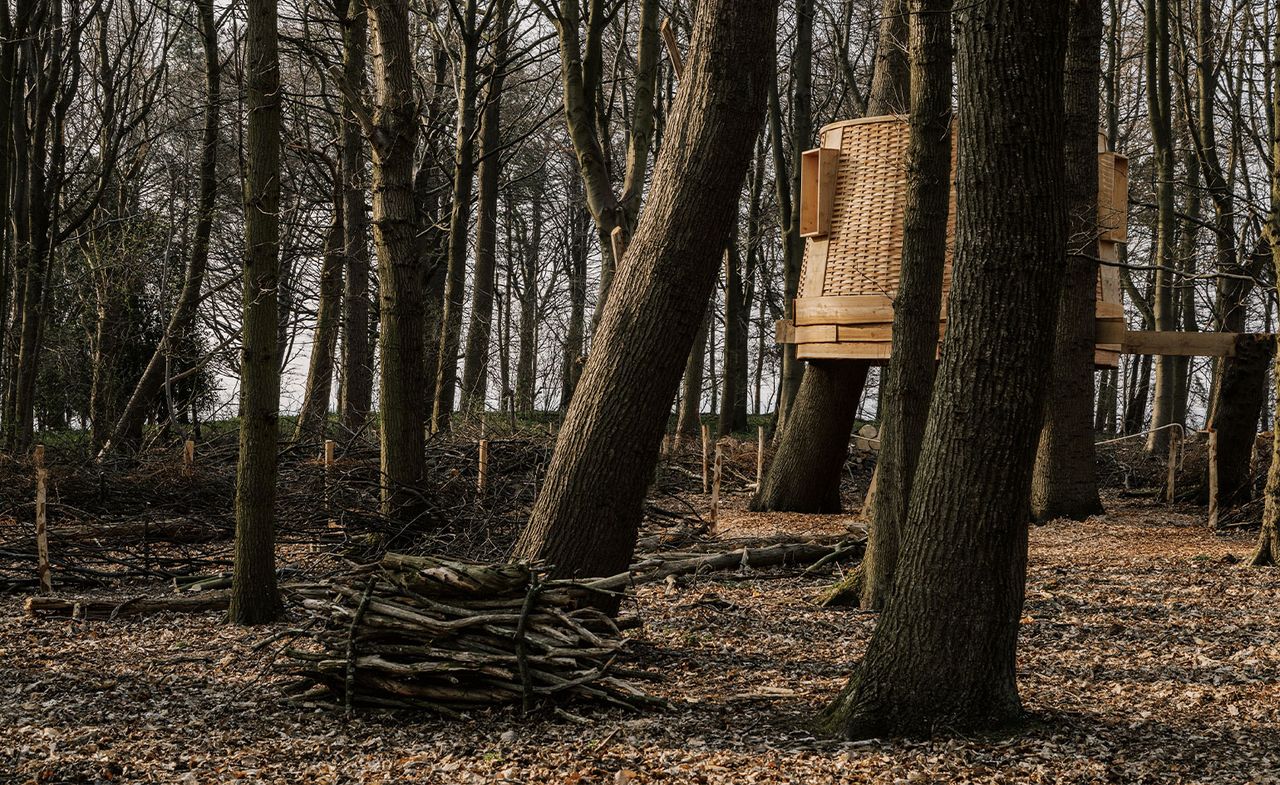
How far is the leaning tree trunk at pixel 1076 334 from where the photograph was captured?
11203 mm

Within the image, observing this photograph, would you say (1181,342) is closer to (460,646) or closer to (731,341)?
(460,646)

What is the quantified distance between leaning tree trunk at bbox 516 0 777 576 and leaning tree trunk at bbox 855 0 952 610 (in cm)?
137

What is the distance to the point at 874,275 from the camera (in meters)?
10.4

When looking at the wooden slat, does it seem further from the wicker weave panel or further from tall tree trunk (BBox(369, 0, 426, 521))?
tall tree trunk (BBox(369, 0, 426, 521))

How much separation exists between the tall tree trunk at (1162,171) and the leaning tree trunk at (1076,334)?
549 cm

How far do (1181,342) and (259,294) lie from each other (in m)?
9.17

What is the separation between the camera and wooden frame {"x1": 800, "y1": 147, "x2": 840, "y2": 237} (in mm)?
10688

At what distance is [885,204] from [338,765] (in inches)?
300

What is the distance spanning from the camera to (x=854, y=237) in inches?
417

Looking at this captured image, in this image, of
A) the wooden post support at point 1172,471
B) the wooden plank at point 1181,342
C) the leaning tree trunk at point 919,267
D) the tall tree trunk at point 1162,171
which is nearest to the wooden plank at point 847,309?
the wooden plank at point 1181,342

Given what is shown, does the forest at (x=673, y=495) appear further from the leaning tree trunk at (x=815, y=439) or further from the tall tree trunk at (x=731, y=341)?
the tall tree trunk at (x=731, y=341)

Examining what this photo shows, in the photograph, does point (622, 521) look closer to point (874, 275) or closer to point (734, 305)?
point (874, 275)

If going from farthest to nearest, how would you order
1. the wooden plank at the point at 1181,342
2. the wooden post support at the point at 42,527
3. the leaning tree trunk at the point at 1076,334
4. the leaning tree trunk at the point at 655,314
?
the wooden plank at the point at 1181,342
the leaning tree trunk at the point at 1076,334
the wooden post support at the point at 42,527
the leaning tree trunk at the point at 655,314

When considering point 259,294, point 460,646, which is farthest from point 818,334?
point 460,646
